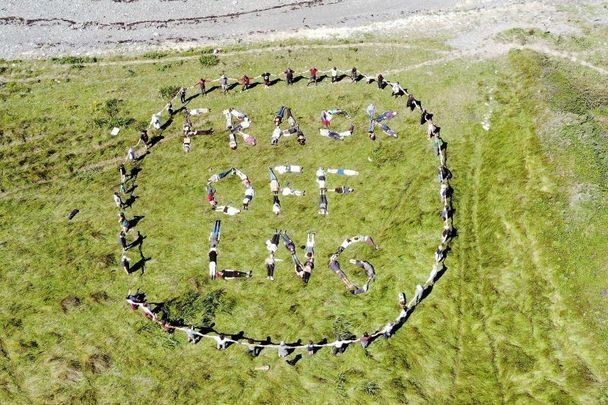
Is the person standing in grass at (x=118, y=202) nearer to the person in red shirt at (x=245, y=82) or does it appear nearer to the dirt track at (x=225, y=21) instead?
the person in red shirt at (x=245, y=82)

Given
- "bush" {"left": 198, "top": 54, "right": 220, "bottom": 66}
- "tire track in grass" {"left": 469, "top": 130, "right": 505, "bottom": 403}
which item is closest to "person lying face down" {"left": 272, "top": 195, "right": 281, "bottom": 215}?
"tire track in grass" {"left": 469, "top": 130, "right": 505, "bottom": 403}

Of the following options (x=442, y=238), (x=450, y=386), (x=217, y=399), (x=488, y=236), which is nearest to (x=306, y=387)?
(x=217, y=399)

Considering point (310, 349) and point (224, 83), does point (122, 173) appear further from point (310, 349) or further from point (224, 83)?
point (310, 349)

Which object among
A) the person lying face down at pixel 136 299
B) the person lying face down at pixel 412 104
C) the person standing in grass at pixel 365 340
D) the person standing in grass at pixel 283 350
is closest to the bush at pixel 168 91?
the person lying face down at pixel 136 299

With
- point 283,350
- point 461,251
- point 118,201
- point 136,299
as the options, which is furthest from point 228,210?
point 461,251

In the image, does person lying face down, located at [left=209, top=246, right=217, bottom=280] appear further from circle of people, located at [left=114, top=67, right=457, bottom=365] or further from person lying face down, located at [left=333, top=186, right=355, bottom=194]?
person lying face down, located at [left=333, top=186, right=355, bottom=194]

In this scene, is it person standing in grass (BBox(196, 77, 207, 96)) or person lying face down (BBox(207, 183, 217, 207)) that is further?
person standing in grass (BBox(196, 77, 207, 96))
